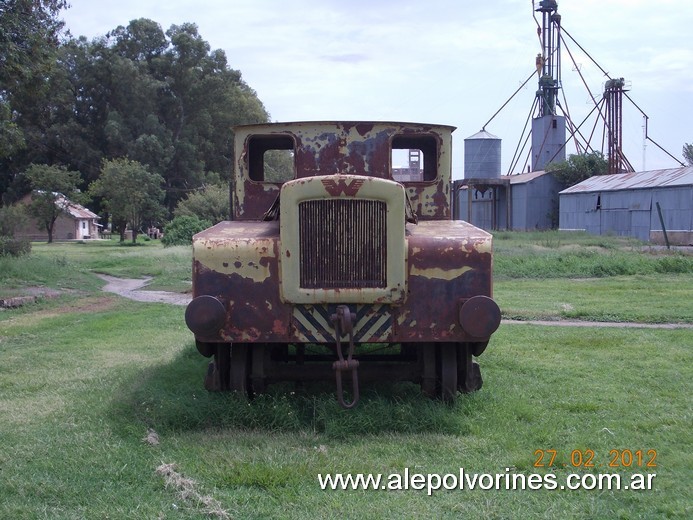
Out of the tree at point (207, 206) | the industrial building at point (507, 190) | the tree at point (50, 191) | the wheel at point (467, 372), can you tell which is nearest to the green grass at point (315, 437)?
the wheel at point (467, 372)

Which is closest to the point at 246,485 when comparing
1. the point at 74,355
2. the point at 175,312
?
the point at 74,355

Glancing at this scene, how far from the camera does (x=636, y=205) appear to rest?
3312cm

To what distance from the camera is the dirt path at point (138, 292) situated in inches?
580

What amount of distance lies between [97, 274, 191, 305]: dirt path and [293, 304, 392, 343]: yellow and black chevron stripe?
8891 millimetres

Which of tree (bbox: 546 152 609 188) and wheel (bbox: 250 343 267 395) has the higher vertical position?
tree (bbox: 546 152 609 188)

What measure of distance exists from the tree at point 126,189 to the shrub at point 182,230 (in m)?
9.03

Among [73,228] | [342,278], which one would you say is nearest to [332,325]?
[342,278]

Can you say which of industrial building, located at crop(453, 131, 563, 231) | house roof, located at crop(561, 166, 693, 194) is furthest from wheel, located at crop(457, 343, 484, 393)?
industrial building, located at crop(453, 131, 563, 231)

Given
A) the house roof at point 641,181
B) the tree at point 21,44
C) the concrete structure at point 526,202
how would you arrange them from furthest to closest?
the concrete structure at point 526,202 → the house roof at point 641,181 → the tree at point 21,44

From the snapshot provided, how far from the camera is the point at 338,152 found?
6734 millimetres

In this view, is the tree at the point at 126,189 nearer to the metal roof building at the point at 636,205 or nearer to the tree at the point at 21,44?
the metal roof building at the point at 636,205

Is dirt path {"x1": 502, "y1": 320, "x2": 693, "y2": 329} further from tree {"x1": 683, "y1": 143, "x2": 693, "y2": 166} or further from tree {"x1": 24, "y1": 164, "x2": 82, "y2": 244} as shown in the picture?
tree {"x1": 683, "y1": 143, "x2": 693, "y2": 166}

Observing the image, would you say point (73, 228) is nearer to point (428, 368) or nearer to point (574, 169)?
point (574, 169)

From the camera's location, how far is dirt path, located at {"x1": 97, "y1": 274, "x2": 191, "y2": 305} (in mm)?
14742
